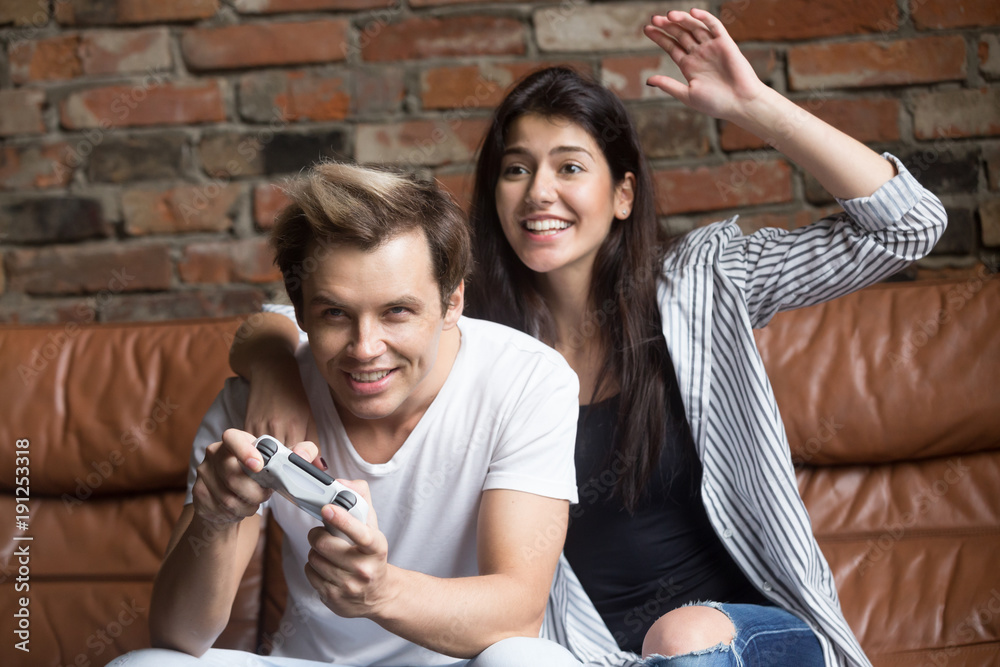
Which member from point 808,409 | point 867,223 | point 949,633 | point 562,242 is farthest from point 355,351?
point 949,633

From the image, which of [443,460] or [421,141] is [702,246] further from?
[421,141]

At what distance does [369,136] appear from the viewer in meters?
1.84

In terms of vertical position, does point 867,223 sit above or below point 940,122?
below

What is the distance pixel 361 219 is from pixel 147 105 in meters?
1.16

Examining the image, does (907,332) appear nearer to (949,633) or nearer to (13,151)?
(949,633)

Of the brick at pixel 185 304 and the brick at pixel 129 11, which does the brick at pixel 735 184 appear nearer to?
the brick at pixel 185 304

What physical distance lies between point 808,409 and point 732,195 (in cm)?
53

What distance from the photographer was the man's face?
96cm

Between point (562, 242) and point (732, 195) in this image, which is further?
point (732, 195)

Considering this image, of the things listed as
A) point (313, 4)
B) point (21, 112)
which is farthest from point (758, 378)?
point (21, 112)

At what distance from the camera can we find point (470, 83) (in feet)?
5.97

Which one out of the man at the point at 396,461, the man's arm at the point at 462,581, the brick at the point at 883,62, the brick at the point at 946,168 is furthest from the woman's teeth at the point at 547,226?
the brick at the point at 946,168

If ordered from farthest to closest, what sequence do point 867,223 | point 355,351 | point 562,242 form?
point 562,242
point 867,223
point 355,351

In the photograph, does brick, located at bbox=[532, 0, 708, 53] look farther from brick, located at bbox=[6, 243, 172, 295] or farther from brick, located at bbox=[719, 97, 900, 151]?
brick, located at bbox=[6, 243, 172, 295]
